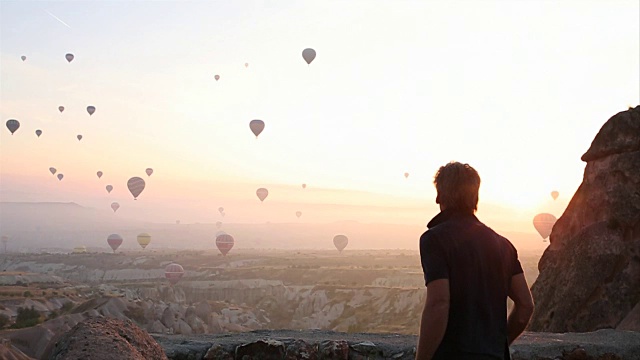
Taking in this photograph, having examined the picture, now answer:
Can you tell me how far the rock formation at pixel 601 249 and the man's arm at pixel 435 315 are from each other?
10.3 m

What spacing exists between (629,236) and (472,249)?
12.0 m

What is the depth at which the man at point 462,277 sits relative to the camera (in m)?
3.96

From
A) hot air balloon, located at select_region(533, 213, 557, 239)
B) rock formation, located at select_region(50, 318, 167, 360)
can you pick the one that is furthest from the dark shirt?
hot air balloon, located at select_region(533, 213, 557, 239)

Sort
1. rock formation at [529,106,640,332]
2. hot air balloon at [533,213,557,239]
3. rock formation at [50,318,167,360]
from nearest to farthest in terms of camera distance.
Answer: rock formation at [50,318,167,360] → rock formation at [529,106,640,332] → hot air balloon at [533,213,557,239]

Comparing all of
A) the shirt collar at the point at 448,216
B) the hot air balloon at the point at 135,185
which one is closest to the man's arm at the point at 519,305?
the shirt collar at the point at 448,216

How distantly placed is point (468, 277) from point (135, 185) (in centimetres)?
9102

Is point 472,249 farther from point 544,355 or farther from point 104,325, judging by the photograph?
point 544,355

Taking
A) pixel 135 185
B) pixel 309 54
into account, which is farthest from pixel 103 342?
pixel 135 185

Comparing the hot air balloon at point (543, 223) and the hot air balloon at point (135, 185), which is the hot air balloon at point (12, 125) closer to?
the hot air balloon at point (135, 185)

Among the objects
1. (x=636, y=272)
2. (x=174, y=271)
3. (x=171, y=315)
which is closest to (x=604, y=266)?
(x=636, y=272)

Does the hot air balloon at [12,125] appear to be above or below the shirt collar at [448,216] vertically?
above

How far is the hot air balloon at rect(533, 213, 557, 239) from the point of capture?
7138 cm

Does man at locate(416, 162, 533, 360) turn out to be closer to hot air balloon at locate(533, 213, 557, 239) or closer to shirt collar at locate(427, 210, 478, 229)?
shirt collar at locate(427, 210, 478, 229)

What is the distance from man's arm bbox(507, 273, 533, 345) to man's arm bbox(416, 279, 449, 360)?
0.63 m
